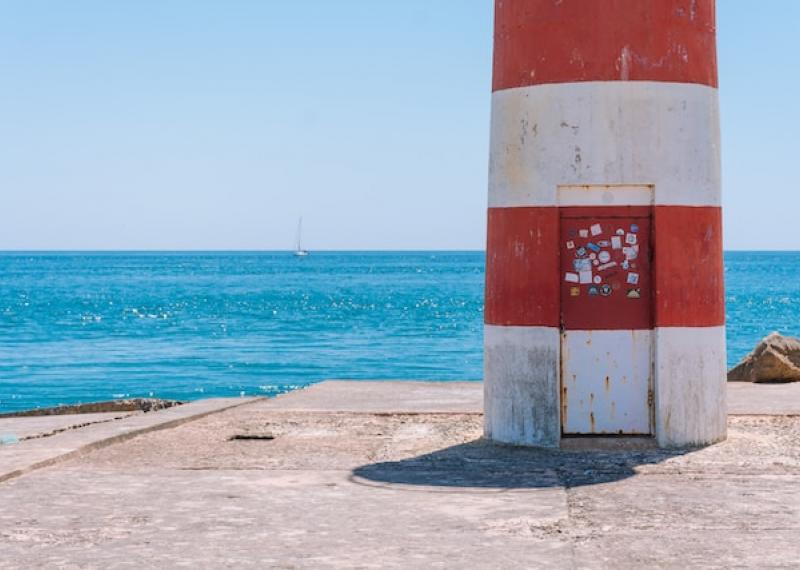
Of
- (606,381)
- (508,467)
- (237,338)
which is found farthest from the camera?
(237,338)

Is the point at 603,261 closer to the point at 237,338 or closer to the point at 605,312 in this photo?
the point at 605,312

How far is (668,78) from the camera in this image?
1003 cm

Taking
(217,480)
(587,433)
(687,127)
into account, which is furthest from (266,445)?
(687,127)

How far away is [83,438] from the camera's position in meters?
10.3

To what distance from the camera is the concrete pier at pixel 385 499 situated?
6.49 m

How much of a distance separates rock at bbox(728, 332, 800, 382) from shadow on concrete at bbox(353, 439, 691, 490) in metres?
5.74

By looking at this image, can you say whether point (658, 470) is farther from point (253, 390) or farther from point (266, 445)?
point (253, 390)

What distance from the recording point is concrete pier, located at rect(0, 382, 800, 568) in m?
6.49

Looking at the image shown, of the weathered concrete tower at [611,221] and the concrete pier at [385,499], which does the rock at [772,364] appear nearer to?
the concrete pier at [385,499]

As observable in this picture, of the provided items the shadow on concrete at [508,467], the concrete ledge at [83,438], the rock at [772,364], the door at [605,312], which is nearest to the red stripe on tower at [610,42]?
the door at [605,312]

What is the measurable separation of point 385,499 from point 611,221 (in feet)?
11.0

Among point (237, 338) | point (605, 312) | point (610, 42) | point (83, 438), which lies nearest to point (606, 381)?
point (605, 312)

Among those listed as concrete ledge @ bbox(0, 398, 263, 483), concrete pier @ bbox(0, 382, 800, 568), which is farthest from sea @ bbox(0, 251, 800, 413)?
concrete pier @ bbox(0, 382, 800, 568)

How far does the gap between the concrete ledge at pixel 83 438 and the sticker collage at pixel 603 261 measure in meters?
3.84
